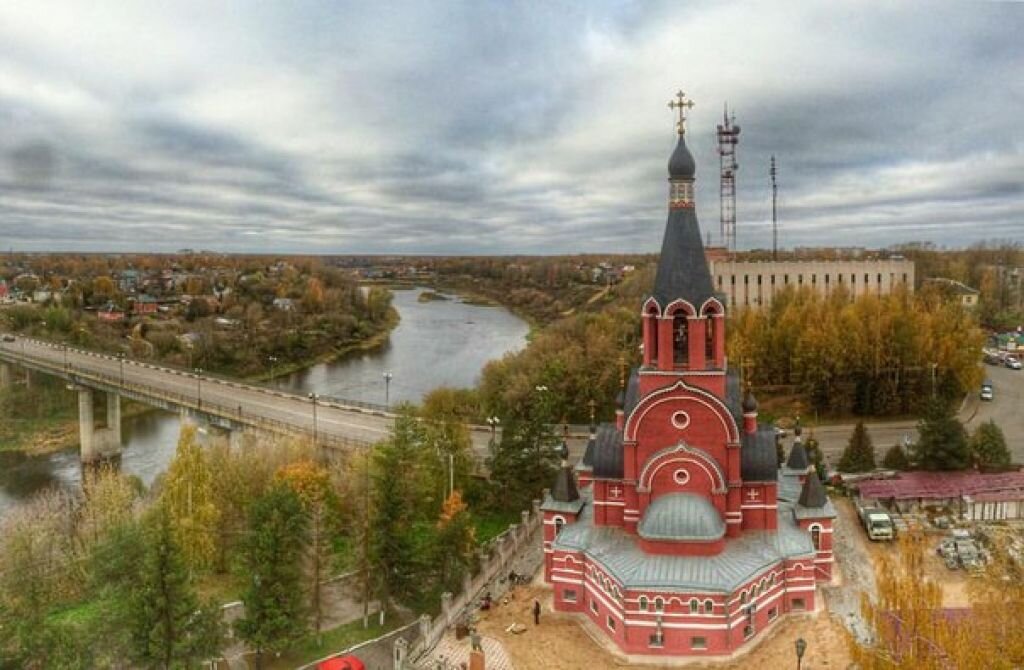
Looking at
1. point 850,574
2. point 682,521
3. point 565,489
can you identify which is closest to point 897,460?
point 850,574

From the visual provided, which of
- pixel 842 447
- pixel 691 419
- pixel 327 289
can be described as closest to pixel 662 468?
pixel 691 419

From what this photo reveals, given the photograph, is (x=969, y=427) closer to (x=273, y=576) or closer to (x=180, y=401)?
(x=273, y=576)

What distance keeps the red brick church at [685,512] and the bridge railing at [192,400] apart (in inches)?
610

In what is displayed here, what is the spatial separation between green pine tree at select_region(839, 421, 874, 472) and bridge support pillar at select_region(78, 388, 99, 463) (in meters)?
36.0

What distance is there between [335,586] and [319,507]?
10.9ft

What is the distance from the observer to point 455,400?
3544 centimetres

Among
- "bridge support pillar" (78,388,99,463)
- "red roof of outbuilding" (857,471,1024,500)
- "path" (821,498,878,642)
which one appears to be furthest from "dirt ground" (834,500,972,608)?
"bridge support pillar" (78,388,99,463)

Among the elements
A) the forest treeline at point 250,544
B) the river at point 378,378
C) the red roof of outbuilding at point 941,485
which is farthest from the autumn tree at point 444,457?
the river at point 378,378

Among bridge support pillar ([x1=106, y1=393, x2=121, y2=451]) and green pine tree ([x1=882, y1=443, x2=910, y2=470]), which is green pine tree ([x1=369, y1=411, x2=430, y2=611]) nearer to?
green pine tree ([x1=882, y1=443, x2=910, y2=470])

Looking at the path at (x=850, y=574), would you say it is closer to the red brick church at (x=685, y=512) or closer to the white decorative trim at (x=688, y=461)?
the red brick church at (x=685, y=512)

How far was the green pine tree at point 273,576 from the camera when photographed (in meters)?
15.9

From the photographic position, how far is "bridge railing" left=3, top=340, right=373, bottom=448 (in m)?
32.7

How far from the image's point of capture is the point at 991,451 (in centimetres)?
2652

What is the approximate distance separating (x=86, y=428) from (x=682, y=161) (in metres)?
37.8
